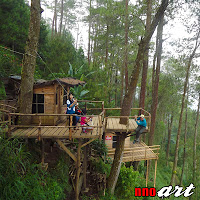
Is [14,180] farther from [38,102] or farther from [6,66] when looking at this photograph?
[6,66]

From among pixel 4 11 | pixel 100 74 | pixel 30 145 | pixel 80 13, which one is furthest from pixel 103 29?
pixel 30 145

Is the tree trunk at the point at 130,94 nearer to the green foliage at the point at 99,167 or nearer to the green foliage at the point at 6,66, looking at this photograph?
the green foliage at the point at 99,167

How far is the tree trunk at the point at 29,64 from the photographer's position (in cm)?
690

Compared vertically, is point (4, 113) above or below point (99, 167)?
above

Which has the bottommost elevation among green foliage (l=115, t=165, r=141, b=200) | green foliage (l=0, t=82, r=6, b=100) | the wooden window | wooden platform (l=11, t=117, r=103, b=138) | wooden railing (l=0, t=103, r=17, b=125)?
green foliage (l=115, t=165, r=141, b=200)

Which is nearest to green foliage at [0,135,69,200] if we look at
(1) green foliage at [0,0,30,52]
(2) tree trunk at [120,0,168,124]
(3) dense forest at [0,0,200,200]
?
(3) dense forest at [0,0,200,200]

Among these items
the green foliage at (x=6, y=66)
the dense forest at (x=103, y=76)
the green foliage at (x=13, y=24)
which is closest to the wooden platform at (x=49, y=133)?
the dense forest at (x=103, y=76)

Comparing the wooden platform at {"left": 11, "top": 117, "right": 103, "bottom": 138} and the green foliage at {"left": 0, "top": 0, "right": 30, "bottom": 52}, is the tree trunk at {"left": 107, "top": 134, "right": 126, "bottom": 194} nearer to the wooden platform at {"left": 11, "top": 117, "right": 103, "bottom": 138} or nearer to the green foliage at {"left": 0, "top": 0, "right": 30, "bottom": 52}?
the wooden platform at {"left": 11, "top": 117, "right": 103, "bottom": 138}

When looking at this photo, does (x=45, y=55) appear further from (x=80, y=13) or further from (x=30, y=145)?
(x=80, y=13)

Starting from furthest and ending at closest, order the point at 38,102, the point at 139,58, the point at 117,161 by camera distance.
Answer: the point at 117,161
the point at 38,102
the point at 139,58

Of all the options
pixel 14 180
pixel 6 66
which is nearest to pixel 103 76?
pixel 6 66

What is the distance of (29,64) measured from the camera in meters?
7.04

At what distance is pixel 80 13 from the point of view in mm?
29328

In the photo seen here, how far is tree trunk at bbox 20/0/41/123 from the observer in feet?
22.6
